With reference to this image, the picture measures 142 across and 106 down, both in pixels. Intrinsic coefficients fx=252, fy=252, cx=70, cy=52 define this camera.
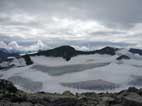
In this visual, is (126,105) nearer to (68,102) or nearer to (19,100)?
(68,102)

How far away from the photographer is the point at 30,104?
1735 inches

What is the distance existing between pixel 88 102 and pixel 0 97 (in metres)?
18.1

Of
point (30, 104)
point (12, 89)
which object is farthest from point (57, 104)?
point (12, 89)

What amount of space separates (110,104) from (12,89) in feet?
106

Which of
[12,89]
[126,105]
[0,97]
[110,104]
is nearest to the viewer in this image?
[126,105]

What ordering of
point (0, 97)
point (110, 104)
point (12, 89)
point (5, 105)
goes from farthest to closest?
1. point (12, 89)
2. point (0, 97)
3. point (110, 104)
4. point (5, 105)

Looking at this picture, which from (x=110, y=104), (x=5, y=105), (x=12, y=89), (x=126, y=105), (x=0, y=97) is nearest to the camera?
(x=5, y=105)

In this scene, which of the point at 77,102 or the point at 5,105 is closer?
the point at 5,105

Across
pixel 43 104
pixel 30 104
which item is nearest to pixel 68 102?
pixel 43 104

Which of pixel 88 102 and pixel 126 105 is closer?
pixel 126 105

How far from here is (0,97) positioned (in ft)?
170

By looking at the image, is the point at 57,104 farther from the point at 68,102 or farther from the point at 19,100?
the point at 19,100

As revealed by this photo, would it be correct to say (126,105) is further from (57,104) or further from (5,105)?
(5,105)

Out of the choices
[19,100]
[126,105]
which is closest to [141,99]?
[126,105]
